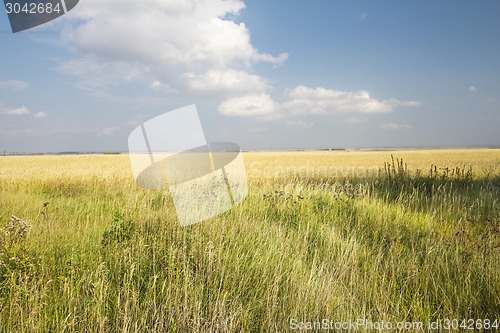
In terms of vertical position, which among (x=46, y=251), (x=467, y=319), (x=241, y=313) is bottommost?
(x=467, y=319)

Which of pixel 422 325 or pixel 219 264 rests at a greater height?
pixel 219 264

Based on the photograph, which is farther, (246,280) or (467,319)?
(246,280)

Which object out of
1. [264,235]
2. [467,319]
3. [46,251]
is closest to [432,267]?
[467,319]

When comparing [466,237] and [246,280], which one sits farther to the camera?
[466,237]

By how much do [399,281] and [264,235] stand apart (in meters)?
1.86

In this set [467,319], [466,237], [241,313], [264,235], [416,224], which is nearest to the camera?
[241,313]

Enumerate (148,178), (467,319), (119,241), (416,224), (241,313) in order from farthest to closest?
1. (148,178)
2. (416,224)
3. (119,241)
4. (467,319)
5. (241,313)

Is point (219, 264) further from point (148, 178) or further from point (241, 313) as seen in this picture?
point (148, 178)

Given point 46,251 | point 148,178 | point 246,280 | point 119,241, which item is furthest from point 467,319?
point 148,178

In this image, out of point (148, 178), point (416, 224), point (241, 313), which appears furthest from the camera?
point (148, 178)

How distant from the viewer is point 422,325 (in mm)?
2607

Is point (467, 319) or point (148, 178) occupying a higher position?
point (148, 178)

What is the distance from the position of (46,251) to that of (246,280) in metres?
2.45

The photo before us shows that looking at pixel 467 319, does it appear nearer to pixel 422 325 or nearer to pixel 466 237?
pixel 422 325
